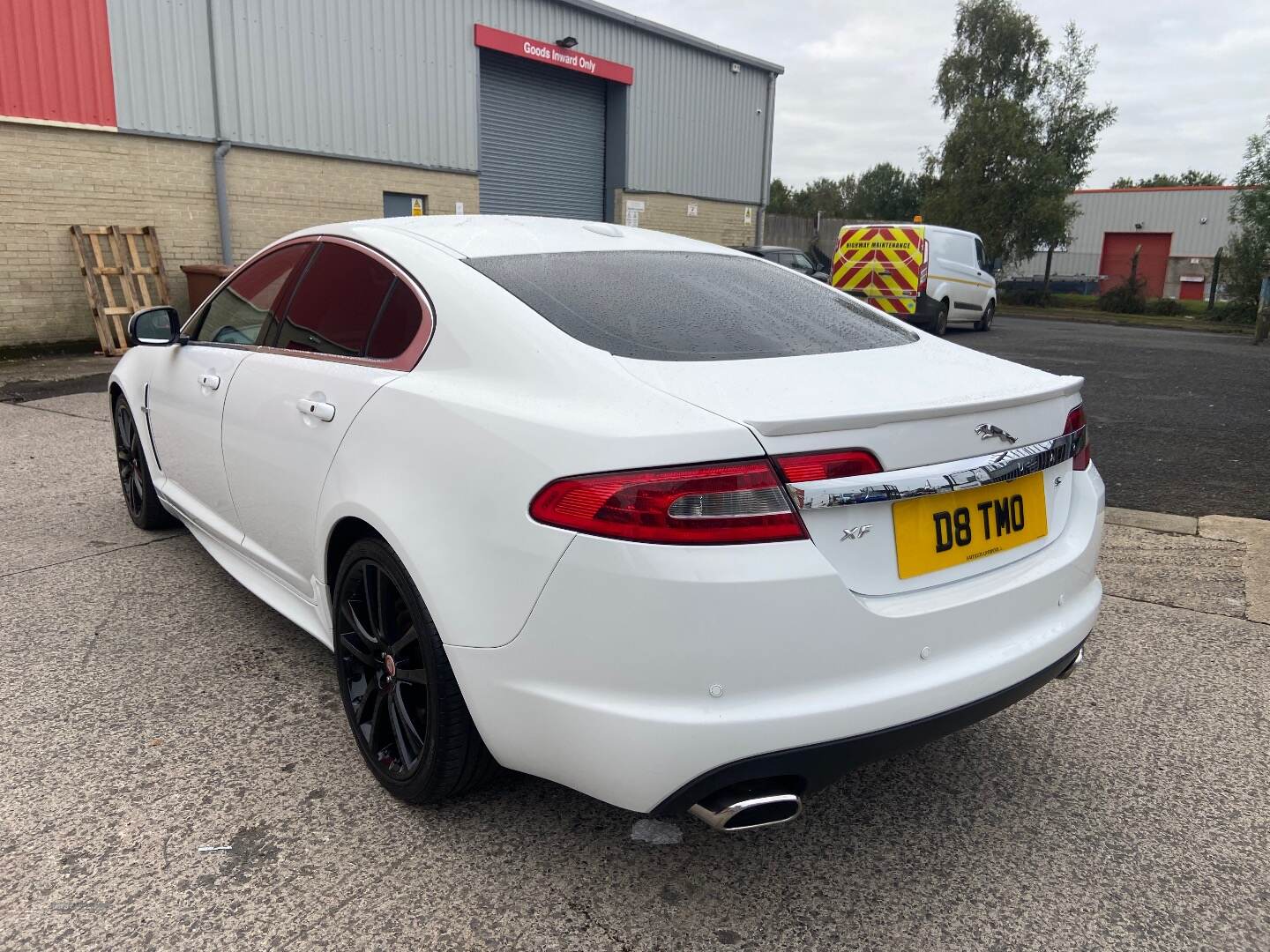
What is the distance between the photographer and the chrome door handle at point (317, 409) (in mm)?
2521

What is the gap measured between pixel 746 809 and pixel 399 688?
966 mm

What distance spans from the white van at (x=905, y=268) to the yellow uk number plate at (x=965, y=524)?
13.5m

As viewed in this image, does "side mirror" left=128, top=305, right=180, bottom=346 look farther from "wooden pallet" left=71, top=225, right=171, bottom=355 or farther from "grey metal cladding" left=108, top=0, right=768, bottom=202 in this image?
"grey metal cladding" left=108, top=0, right=768, bottom=202

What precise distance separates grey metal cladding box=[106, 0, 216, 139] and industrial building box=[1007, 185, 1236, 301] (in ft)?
109

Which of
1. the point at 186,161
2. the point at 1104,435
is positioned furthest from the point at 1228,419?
the point at 186,161

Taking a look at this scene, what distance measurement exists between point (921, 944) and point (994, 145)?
3256 cm

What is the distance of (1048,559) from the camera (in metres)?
2.23

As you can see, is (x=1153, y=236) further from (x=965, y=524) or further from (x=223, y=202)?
(x=965, y=524)

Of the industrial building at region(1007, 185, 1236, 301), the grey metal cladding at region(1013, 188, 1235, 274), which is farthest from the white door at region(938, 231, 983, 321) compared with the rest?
the grey metal cladding at region(1013, 188, 1235, 274)

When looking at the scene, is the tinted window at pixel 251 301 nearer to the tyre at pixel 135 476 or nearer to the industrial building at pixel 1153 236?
the tyre at pixel 135 476

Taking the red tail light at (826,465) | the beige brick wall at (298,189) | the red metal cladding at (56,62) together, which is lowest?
the red tail light at (826,465)

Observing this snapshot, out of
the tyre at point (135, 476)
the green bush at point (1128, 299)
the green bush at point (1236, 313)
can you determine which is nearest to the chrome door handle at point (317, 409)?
the tyre at point (135, 476)

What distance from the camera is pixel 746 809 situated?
1798 millimetres

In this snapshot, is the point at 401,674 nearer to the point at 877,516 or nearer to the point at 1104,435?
the point at 877,516
